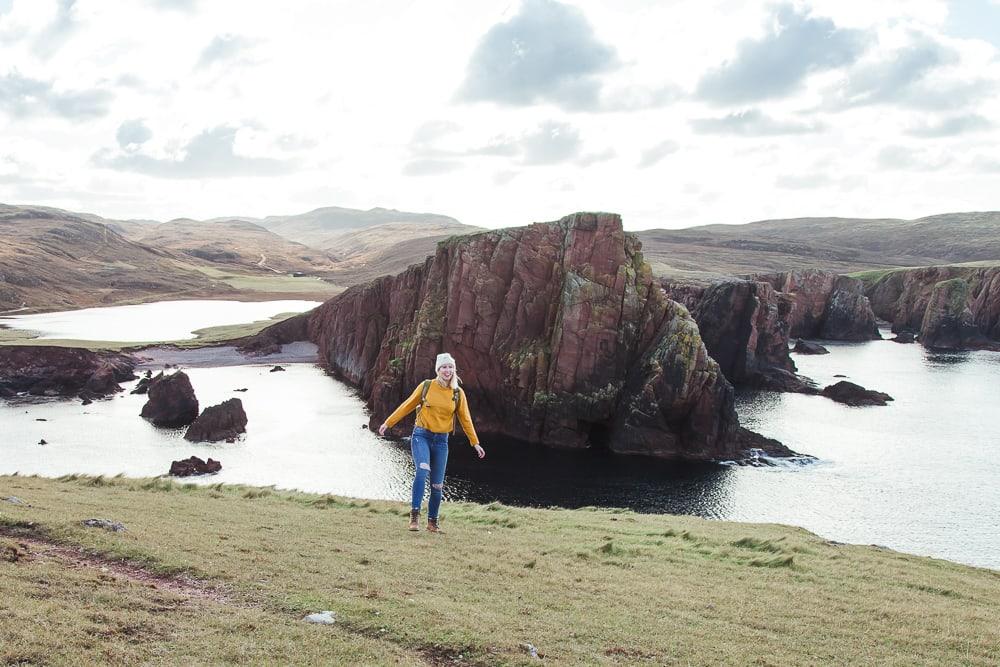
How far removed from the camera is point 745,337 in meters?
98.9

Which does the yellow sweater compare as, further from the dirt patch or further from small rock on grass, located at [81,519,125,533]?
small rock on grass, located at [81,519,125,533]

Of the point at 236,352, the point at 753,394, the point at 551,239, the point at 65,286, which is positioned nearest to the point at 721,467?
the point at 551,239

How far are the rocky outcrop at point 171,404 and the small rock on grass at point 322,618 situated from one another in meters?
60.0

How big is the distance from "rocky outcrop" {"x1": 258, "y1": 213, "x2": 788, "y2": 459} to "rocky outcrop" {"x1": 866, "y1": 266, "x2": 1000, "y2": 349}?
9574cm

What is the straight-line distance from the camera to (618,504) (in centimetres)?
4712

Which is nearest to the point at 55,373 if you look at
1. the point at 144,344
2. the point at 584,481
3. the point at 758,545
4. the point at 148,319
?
the point at 144,344

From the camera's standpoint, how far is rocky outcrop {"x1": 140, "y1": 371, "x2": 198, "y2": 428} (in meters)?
67.2

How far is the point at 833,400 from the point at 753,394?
9423mm

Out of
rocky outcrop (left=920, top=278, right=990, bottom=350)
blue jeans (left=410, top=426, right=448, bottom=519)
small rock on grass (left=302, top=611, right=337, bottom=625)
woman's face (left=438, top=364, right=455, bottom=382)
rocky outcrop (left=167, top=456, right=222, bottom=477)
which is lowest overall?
rocky outcrop (left=167, top=456, right=222, bottom=477)

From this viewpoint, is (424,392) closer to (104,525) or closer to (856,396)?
(104,525)

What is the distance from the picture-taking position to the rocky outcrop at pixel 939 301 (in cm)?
13662

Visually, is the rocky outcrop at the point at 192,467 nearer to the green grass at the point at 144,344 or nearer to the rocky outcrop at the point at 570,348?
the rocky outcrop at the point at 570,348

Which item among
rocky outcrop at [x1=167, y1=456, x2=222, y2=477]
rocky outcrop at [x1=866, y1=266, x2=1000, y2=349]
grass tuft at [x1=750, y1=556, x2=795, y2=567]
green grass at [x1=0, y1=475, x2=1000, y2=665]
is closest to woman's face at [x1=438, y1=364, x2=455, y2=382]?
green grass at [x1=0, y1=475, x2=1000, y2=665]

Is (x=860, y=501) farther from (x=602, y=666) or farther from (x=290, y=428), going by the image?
(x=290, y=428)
